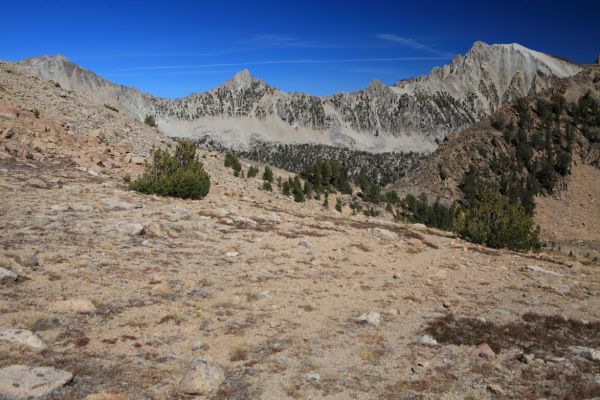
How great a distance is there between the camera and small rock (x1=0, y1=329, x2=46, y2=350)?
21.5 ft

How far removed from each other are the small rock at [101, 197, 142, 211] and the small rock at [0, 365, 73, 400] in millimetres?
10643

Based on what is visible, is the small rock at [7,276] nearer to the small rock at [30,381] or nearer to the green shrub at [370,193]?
the small rock at [30,381]

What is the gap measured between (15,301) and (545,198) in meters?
89.4

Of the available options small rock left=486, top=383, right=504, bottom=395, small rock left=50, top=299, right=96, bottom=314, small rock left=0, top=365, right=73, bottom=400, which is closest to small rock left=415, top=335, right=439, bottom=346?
small rock left=486, top=383, right=504, bottom=395

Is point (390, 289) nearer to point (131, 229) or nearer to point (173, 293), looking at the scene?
point (173, 293)

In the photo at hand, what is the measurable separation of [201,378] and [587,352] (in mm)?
7333

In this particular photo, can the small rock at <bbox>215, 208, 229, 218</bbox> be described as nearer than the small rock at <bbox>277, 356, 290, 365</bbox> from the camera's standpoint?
No

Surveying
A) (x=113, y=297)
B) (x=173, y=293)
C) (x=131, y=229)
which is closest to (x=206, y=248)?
(x=131, y=229)

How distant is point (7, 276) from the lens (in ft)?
28.8

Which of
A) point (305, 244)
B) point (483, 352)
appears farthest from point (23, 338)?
point (305, 244)

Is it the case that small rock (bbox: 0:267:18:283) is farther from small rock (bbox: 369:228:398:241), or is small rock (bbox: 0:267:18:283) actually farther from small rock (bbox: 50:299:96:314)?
small rock (bbox: 369:228:398:241)

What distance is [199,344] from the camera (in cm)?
745

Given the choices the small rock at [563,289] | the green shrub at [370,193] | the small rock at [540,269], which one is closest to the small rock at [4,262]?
the small rock at [563,289]

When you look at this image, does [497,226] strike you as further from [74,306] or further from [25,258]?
[25,258]
